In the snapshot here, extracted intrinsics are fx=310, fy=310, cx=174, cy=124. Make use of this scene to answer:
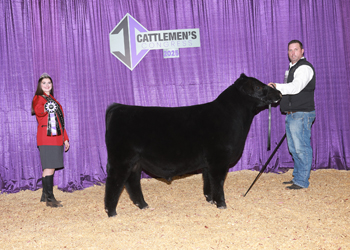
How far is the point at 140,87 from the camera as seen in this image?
5074 millimetres

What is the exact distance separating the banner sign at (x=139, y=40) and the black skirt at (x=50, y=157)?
6.06 ft

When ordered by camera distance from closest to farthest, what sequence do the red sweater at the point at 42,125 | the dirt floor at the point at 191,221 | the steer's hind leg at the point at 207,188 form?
1. the dirt floor at the point at 191,221
2. the steer's hind leg at the point at 207,188
3. the red sweater at the point at 42,125

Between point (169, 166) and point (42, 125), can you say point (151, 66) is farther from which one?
point (169, 166)

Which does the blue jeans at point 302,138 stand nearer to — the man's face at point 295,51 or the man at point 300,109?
the man at point 300,109

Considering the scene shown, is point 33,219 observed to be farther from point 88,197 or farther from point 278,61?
point 278,61

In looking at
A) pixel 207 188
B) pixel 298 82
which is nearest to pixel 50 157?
pixel 207 188

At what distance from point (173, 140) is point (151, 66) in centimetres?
222

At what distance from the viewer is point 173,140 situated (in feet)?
10.5

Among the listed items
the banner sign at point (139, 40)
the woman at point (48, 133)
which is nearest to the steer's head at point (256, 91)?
the banner sign at point (139, 40)

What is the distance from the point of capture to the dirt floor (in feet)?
8.39

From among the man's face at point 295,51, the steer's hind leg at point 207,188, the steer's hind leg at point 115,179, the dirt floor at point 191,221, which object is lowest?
the dirt floor at point 191,221

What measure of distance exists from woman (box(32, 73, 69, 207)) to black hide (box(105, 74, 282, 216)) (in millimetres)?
976

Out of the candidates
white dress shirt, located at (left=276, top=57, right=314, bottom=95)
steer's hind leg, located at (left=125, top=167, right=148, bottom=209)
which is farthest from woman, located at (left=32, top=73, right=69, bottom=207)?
white dress shirt, located at (left=276, top=57, right=314, bottom=95)

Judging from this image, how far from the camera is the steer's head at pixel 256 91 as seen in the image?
136 inches
